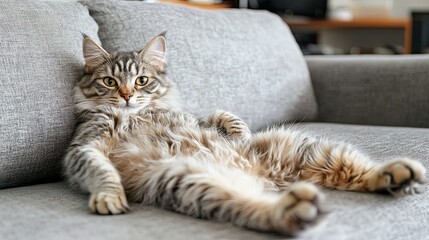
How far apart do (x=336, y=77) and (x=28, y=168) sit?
1455mm

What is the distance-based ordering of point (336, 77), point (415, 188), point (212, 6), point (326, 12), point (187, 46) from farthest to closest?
point (326, 12)
point (212, 6)
point (336, 77)
point (187, 46)
point (415, 188)

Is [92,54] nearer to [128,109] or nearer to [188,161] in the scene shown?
[128,109]

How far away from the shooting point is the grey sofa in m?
1.18

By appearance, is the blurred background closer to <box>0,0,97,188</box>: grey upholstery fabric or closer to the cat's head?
the cat's head

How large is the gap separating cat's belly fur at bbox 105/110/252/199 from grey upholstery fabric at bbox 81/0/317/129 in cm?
34

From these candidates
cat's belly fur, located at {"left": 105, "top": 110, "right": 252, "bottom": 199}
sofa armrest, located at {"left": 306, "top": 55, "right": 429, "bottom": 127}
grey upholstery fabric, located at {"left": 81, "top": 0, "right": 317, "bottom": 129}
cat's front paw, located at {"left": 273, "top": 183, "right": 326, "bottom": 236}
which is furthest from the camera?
sofa armrest, located at {"left": 306, "top": 55, "right": 429, "bottom": 127}

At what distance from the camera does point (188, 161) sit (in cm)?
132

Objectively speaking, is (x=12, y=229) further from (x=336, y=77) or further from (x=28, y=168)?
(x=336, y=77)

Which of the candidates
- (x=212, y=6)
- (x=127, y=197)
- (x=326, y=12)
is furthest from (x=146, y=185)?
(x=326, y=12)

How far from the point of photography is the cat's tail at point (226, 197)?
1030mm

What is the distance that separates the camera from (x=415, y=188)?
1.32 m

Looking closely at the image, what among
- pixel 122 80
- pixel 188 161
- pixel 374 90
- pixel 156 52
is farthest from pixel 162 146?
pixel 374 90

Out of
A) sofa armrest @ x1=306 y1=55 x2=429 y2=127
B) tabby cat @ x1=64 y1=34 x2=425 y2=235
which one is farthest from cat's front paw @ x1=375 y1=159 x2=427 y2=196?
sofa armrest @ x1=306 y1=55 x2=429 y2=127

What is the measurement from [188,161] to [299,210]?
0.37m
